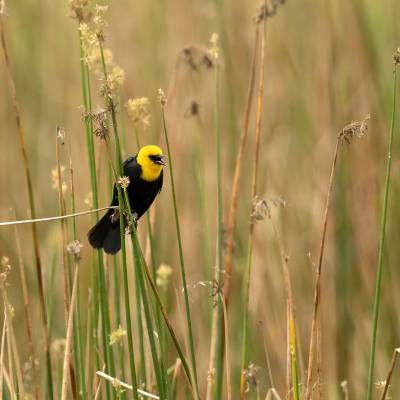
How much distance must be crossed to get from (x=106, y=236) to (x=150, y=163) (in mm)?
329

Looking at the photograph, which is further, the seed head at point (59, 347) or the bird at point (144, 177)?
the seed head at point (59, 347)

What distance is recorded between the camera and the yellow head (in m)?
2.23

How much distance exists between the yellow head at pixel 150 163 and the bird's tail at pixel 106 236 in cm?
22

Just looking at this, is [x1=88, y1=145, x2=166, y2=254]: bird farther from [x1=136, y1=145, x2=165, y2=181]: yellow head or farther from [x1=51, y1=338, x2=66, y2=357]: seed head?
[x1=51, y1=338, x2=66, y2=357]: seed head

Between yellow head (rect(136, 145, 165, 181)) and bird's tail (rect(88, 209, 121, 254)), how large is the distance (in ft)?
0.72

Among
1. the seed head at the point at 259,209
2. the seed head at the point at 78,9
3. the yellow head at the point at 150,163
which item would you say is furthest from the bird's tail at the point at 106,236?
the seed head at the point at 78,9

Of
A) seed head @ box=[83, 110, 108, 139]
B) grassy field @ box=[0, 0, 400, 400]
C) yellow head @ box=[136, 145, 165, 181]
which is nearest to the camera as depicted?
seed head @ box=[83, 110, 108, 139]

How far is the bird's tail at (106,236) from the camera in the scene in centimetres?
199

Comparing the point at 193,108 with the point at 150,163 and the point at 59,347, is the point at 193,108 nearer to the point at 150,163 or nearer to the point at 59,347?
the point at 150,163

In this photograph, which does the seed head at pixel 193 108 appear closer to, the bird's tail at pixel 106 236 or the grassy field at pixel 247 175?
the grassy field at pixel 247 175

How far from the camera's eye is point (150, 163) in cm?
228

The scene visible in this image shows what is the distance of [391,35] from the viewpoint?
3270mm

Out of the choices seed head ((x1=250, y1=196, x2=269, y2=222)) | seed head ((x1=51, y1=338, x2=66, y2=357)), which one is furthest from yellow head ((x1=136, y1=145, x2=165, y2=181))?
seed head ((x1=51, y1=338, x2=66, y2=357))

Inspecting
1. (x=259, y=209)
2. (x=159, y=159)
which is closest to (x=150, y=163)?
(x=159, y=159)
